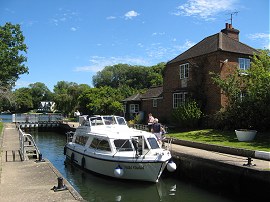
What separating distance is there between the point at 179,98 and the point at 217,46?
21.1ft

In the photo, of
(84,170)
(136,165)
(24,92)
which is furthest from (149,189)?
(24,92)

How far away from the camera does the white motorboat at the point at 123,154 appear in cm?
1475

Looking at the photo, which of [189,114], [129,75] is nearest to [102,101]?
[189,114]

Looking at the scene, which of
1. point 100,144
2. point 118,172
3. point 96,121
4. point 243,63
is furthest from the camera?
point 243,63

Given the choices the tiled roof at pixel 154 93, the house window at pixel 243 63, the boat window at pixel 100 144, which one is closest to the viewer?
the boat window at pixel 100 144

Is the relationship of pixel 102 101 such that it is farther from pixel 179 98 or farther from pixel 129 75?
pixel 129 75

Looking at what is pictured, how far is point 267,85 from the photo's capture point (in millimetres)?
21797

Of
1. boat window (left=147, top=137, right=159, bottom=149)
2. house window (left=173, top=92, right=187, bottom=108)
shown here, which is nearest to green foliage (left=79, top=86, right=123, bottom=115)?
house window (left=173, top=92, right=187, bottom=108)

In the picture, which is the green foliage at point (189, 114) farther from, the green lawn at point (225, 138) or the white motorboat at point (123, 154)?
the white motorboat at point (123, 154)

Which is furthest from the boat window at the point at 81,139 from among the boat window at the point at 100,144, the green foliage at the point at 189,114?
the green foliage at the point at 189,114

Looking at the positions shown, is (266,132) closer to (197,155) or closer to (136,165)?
(197,155)

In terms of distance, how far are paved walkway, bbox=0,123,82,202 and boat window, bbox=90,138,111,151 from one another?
10.1 ft

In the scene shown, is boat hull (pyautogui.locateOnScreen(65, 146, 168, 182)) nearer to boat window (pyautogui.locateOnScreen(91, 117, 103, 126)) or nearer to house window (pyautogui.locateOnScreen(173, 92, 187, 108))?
boat window (pyautogui.locateOnScreen(91, 117, 103, 126))

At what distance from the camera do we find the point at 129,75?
10475cm
